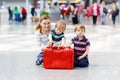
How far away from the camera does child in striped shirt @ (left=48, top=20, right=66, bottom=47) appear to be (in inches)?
346

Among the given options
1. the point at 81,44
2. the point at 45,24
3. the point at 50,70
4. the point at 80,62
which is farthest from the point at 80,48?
the point at 45,24

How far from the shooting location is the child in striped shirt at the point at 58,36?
8789 millimetres

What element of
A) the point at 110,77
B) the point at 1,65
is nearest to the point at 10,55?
the point at 1,65

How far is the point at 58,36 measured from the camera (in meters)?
8.94

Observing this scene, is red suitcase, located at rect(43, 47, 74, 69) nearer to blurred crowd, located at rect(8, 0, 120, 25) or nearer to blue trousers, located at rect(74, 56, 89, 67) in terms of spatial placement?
blue trousers, located at rect(74, 56, 89, 67)

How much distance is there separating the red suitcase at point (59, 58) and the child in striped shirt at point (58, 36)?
0.74ft

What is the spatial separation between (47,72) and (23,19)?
79.2ft

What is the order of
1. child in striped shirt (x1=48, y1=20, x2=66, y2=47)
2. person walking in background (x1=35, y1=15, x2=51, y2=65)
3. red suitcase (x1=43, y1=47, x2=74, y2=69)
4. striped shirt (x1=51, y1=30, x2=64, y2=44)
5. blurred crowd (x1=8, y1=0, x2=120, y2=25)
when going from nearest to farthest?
red suitcase (x1=43, y1=47, x2=74, y2=69) → child in striped shirt (x1=48, y1=20, x2=66, y2=47) → striped shirt (x1=51, y1=30, x2=64, y2=44) → person walking in background (x1=35, y1=15, x2=51, y2=65) → blurred crowd (x1=8, y1=0, x2=120, y2=25)

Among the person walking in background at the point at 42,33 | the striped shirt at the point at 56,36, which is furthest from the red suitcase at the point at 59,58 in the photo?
the person walking in background at the point at 42,33

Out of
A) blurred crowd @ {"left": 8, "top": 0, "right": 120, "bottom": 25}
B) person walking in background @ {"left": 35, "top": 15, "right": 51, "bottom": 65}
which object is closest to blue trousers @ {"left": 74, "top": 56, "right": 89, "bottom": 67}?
person walking in background @ {"left": 35, "top": 15, "right": 51, "bottom": 65}

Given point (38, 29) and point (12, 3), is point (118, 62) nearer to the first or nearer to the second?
point (38, 29)

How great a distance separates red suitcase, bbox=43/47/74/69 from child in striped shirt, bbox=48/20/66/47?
0.23m

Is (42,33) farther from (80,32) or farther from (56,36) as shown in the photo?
(80,32)

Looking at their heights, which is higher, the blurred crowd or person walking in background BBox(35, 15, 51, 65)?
person walking in background BBox(35, 15, 51, 65)
